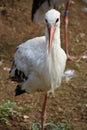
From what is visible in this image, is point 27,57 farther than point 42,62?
Yes

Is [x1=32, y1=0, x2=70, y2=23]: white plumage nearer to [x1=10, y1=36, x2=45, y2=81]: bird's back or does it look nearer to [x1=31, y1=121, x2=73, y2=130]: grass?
[x1=10, y1=36, x2=45, y2=81]: bird's back

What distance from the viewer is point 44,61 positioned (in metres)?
3.89

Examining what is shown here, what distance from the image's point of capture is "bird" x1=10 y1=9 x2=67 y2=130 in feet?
12.1

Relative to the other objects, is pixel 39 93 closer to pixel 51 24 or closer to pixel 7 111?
pixel 7 111

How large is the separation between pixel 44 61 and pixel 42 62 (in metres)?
0.03

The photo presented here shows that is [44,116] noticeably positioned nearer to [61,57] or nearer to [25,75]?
[25,75]

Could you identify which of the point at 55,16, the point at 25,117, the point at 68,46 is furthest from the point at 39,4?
the point at 55,16

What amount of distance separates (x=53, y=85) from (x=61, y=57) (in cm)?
29

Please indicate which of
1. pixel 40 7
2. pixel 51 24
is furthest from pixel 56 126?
pixel 40 7

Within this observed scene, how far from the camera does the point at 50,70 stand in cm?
391

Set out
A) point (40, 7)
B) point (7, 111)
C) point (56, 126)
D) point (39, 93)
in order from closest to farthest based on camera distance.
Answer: point (56, 126) → point (7, 111) → point (39, 93) → point (40, 7)

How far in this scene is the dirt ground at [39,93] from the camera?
188 inches

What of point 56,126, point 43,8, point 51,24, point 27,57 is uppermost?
point 51,24

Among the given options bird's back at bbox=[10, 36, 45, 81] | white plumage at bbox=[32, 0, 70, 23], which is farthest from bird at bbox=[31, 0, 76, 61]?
bird's back at bbox=[10, 36, 45, 81]
